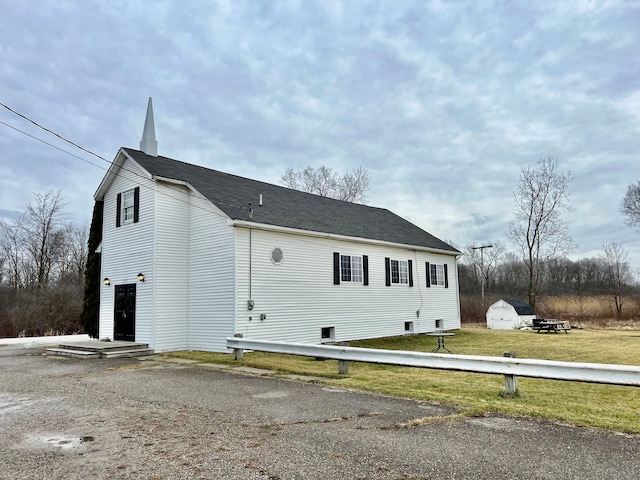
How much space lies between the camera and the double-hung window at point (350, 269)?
54.6 ft

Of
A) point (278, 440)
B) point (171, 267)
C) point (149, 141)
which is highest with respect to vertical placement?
point (149, 141)

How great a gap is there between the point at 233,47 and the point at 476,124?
12245 mm

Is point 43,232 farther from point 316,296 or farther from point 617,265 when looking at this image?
point 617,265

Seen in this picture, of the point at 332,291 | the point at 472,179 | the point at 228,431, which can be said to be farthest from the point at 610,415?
the point at 472,179

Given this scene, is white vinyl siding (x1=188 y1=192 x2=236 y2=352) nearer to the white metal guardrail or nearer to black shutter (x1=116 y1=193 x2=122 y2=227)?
black shutter (x1=116 y1=193 x2=122 y2=227)

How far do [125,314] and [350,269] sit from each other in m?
8.33

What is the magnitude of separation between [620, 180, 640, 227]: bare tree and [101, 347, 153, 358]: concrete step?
116ft

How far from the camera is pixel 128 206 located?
50.8 feet

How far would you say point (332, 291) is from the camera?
16422 millimetres

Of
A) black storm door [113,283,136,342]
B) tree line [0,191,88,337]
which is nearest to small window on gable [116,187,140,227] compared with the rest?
black storm door [113,283,136,342]

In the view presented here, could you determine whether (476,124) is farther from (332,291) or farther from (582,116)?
(332,291)

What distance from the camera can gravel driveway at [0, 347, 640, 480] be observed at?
3.71 meters

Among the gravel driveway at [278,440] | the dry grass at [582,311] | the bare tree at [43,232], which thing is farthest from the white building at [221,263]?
the bare tree at [43,232]

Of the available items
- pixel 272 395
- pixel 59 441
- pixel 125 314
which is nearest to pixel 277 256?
pixel 125 314
